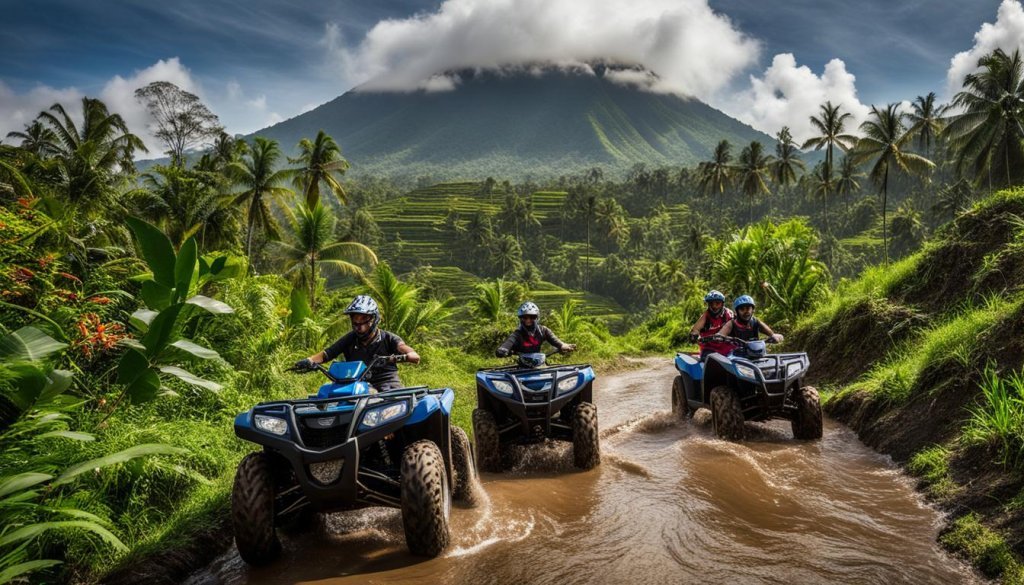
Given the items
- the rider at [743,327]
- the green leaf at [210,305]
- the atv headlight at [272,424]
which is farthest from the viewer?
the rider at [743,327]

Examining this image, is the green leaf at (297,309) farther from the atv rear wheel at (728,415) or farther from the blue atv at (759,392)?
the atv rear wheel at (728,415)

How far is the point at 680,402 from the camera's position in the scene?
8914 mm

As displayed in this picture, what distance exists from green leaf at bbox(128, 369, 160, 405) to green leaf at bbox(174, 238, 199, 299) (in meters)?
0.75

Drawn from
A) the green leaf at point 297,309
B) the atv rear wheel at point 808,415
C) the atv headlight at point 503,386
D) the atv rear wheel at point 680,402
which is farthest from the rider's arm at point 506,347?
the green leaf at point 297,309

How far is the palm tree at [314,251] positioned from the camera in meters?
22.5

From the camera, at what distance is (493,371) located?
6.46 m

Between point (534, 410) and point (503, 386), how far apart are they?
15.8 inches

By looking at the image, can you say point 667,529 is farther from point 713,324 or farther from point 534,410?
point 713,324

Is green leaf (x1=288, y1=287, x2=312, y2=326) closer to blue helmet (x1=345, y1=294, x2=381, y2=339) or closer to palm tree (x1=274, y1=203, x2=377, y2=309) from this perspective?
blue helmet (x1=345, y1=294, x2=381, y2=339)

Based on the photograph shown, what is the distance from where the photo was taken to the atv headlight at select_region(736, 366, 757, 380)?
6.92 m

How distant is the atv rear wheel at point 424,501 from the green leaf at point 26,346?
2359 millimetres

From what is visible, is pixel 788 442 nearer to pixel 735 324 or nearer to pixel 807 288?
pixel 735 324

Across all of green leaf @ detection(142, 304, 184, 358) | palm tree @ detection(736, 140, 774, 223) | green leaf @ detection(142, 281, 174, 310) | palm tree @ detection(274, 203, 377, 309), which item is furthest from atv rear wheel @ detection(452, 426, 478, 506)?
palm tree @ detection(736, 140, 774, 223)

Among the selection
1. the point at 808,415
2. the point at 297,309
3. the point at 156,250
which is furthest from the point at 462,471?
the point at 297,309
